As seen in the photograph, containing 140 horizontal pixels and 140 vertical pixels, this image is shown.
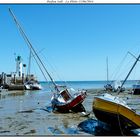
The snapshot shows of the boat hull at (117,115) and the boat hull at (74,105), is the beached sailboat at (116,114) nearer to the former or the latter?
the boat hull at (117,115)

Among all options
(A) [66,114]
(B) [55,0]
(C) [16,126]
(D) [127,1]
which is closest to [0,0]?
(B) [55,0]

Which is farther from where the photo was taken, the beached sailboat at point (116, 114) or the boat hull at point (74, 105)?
the boat hull at point (74, 105)

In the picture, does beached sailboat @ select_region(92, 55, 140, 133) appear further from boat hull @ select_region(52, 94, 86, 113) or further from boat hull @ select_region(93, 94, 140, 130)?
boat hull @ select_region(52, 94, 86, 113)

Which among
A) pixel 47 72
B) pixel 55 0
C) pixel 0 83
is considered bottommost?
pixel 0 83

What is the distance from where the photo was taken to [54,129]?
16.9 meters

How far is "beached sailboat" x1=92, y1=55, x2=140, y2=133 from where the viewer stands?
15.0 m

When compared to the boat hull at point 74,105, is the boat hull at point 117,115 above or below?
above

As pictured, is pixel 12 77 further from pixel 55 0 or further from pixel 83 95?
pixel 55 0

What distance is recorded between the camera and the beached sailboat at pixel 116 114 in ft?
49.1

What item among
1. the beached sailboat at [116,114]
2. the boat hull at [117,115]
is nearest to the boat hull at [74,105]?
the beached sailboat at [116,114]

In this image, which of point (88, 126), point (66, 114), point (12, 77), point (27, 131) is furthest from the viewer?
point (12, 77)

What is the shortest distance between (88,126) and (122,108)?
2.92 meters

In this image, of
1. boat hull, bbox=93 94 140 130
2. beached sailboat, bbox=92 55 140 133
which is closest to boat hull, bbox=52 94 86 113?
beached sailboat, bbox=92 55 140 133

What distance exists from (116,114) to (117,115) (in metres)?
0.07
